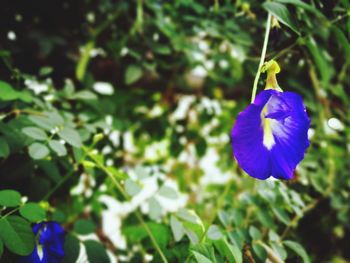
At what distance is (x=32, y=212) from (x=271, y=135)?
1.44 feet

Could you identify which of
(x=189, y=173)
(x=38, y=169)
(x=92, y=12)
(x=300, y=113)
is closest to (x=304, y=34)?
(x=300, y=113)

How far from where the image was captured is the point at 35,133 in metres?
0.75

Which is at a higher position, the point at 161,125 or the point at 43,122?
the point at 43,122

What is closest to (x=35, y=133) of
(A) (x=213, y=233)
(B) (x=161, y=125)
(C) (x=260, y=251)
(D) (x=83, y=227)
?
(D) (x=83, y=227)

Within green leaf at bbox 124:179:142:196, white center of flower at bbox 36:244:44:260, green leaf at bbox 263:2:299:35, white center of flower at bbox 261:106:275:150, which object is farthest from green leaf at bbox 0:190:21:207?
green leaf at bbox 263:2:299:35

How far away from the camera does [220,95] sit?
5.16 ft

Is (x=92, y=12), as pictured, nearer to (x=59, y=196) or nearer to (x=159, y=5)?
(x=159, y=5)

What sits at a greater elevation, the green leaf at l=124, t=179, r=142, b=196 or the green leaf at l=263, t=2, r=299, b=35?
the green leaf at l=263, t=2, r=299, b=35

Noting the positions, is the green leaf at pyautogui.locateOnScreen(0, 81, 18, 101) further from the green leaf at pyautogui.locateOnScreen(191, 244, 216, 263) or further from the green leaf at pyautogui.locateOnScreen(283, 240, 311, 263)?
the green leaf at pyautogui.locateOnScreen(283, 240, 311, 263)

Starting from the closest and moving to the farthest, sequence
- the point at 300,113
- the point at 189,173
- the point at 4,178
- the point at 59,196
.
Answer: the point at 300,113, the point at 4,178, the point at 59,196, the point at 189,173

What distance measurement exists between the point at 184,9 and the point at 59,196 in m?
0.69

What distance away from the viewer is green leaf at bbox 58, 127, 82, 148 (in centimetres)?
77

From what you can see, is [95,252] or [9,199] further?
[95,252]

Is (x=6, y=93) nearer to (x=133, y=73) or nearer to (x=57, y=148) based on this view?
(x=57, y=148)
